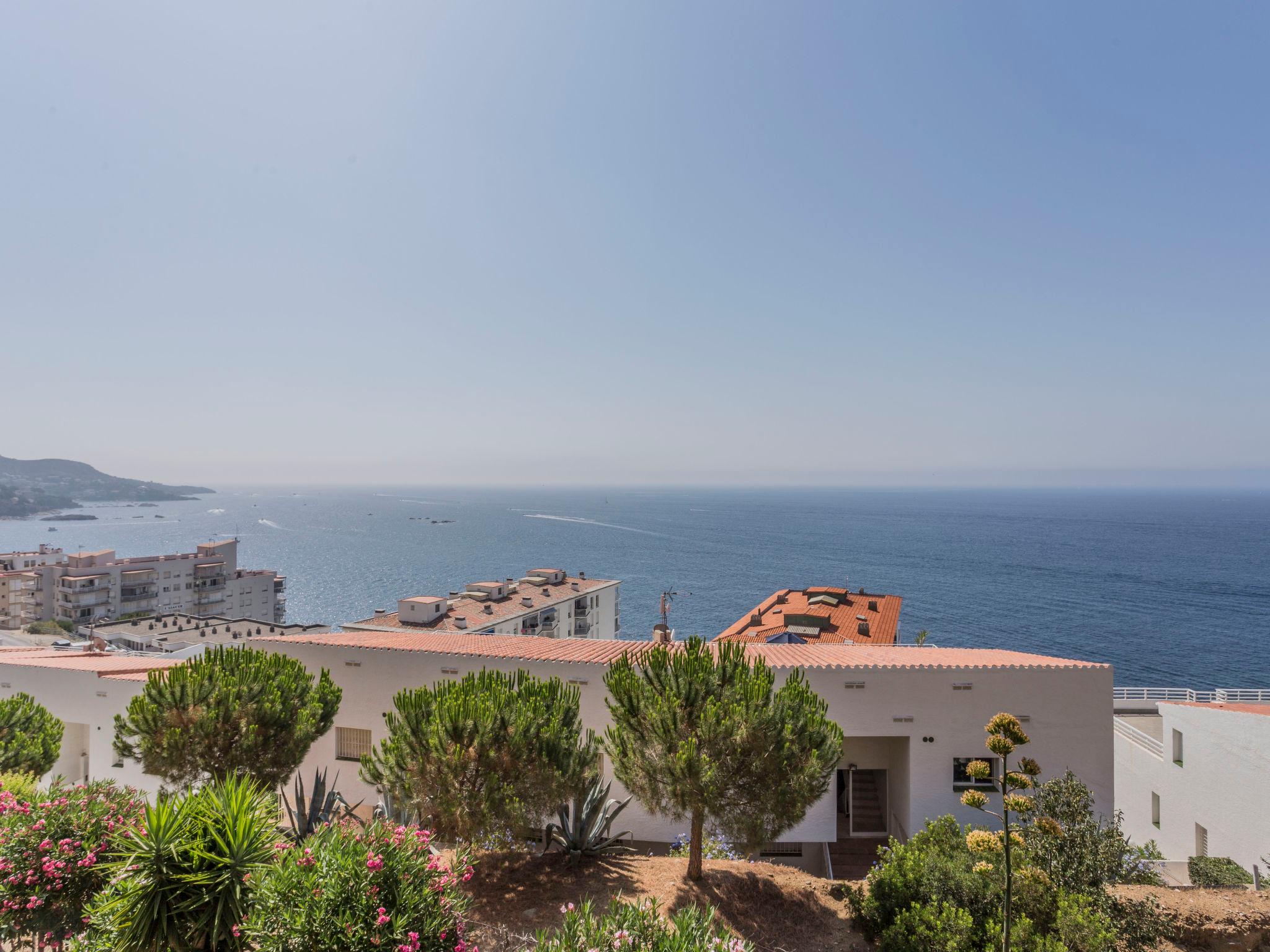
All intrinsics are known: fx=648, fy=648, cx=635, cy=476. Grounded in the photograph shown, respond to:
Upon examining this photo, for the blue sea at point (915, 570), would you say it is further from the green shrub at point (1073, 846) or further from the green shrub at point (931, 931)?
the green shrub at point (931, 931)

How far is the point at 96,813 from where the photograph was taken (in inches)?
287

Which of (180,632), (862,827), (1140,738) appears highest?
(862,827)

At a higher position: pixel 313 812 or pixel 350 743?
pixel 313 812

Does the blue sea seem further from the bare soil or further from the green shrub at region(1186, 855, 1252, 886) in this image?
the bare soil

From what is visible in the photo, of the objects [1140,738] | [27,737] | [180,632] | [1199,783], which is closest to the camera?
[27,737]

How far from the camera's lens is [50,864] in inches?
259

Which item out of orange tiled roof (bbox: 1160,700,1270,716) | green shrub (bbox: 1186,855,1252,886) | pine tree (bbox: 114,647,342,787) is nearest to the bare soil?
green shrub (bbox: 1186,855,1252,886)

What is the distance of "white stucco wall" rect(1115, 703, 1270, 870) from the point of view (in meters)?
16.8

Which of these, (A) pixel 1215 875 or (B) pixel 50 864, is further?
(A) pixel 1215 875

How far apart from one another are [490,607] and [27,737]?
126 ft

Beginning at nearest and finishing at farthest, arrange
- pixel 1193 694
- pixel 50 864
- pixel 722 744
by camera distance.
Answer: pixel 50 864 → pixel 722 744 → pixel 1193 694

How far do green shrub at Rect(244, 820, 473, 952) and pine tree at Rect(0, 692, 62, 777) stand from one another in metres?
11.2

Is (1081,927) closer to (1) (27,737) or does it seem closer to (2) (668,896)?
(2) (668,896)

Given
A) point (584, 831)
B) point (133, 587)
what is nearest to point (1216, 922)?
point (584, 831)
